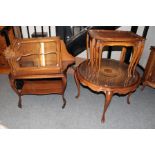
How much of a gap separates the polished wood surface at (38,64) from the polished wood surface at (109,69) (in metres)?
0.29

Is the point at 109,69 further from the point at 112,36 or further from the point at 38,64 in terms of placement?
the point at 38,64

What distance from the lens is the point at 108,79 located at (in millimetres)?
1949

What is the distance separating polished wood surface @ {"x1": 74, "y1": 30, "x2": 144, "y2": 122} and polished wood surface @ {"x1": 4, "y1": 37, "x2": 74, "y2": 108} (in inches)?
11.2

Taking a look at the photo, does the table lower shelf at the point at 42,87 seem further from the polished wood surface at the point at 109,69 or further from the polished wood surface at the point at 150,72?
the polished wood surface at the point at 150,72

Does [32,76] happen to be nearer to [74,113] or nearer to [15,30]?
[74,113]

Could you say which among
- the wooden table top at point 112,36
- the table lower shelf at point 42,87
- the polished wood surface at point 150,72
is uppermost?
the wooden table top at point 112,36

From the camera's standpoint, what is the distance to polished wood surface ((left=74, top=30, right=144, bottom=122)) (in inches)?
66.9

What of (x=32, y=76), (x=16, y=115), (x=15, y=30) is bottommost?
(x=16, y=115)

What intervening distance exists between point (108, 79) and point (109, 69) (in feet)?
0.77

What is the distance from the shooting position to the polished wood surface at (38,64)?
1.94m

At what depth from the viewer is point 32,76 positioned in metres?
2.01

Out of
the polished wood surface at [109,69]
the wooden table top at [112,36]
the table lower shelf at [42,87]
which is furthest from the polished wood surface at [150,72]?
the table lower shelf at [42,87]

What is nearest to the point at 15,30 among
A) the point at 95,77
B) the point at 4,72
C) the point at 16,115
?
the point at 4,72

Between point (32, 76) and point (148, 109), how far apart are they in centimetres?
171
